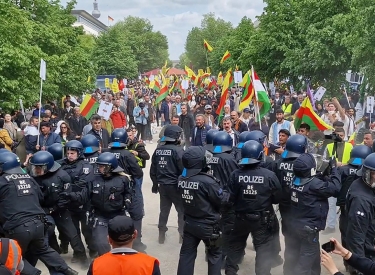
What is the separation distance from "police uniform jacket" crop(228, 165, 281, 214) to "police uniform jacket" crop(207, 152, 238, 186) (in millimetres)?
1017

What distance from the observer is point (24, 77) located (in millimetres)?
16578

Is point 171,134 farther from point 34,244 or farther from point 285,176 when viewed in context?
point 34,244

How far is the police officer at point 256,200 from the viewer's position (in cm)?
656

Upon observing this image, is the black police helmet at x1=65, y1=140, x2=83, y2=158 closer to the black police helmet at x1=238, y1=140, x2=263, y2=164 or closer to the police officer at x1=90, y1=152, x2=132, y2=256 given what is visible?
the police officer at x1=90, y1=152, x2=132, y2=256

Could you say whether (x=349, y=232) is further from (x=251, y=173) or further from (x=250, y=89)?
(x=250, y=89)

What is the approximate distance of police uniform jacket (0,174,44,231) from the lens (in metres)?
6.00

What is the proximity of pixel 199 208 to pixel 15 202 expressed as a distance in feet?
6.97

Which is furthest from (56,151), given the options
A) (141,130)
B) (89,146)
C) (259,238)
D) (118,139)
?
(141,130)

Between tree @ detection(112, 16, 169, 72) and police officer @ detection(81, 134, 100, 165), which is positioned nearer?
police officer @ detection(81, 134, 100, 165)

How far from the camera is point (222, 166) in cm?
772

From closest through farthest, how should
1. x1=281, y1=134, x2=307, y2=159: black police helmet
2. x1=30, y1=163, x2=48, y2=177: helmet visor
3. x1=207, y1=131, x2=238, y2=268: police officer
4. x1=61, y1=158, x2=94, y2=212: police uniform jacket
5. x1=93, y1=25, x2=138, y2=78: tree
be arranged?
x1=281, y1=134, x2=307, y2=159: black police helmet, x1=30, y1=163, x2=48, y2=177: helmet visor, x1=61, y1=158, x2=94, y2=212: police uniform jacket, x1=207, y1=131, x2=238, y2=268: police officer, x1=93, y1=25, x2=138, y2=78: tree

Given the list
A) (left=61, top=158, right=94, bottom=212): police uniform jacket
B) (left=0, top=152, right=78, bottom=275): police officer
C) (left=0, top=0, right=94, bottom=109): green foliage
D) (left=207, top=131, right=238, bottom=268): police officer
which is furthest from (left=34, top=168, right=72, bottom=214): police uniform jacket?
(left=0, top=0, right=94, bottom=109): green foliage

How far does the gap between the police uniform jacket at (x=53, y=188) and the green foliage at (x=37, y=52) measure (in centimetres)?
922

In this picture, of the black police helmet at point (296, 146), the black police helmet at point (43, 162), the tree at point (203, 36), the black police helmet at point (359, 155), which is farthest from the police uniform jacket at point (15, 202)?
the tree at point (203, 36)
